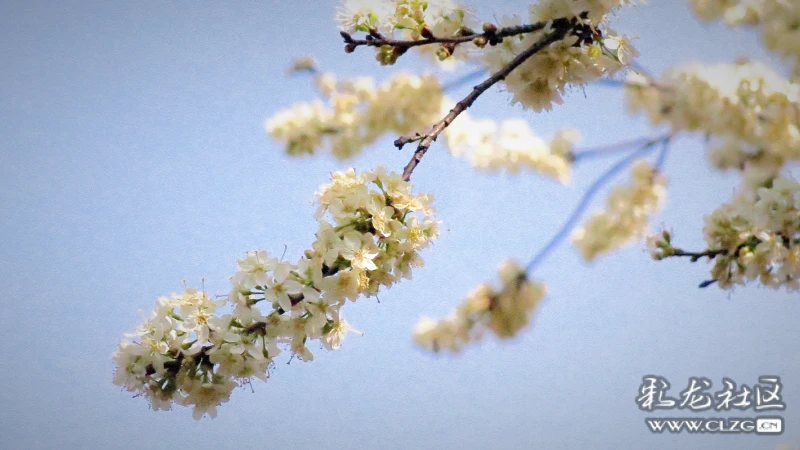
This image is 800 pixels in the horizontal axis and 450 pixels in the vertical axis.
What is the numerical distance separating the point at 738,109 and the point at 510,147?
314 centimetres

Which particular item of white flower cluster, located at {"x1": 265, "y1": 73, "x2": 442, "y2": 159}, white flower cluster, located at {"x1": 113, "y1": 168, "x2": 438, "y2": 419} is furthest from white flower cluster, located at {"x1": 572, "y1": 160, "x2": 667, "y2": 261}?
white flower cluster, located at {"x1": 113, "y1": 168, "x2": 438, "y2": 419}

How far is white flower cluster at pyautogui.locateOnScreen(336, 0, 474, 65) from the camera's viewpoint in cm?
Answer: 179

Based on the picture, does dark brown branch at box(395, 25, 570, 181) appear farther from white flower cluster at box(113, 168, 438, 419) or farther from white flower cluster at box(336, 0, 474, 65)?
white flower cluster at box(336, 0, 474, 65)

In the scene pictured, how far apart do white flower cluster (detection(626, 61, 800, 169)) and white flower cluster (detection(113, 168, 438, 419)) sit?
2331 millimetres

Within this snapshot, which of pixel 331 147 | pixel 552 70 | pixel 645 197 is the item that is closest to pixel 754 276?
pixel 552 70

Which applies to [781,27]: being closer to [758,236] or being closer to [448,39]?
[758,236]

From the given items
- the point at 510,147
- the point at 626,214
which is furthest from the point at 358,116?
the point at 626,214

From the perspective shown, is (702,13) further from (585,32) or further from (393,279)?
(393,279)

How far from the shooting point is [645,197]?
573cm

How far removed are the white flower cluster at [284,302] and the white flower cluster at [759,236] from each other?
5.62 ft

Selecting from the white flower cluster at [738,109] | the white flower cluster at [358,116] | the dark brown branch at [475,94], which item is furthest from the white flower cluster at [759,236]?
the white flower cluster at [358,116]

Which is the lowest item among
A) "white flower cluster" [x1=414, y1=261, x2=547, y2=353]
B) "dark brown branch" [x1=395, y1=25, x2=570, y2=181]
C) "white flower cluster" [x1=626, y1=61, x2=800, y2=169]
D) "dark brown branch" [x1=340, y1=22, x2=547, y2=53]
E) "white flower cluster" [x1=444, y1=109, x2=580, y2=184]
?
"dark brown branch" [x1=395, y1=25, x2=570, y2=181]

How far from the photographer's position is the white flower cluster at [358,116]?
17.3 feet

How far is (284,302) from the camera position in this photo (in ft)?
4.58
